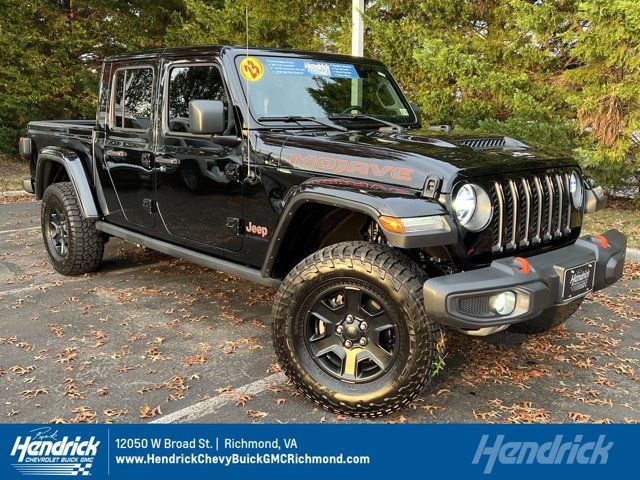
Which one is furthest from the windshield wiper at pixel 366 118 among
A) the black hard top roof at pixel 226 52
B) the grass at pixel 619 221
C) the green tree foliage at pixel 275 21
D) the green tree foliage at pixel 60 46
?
the green tree foliage at pixel 60 46

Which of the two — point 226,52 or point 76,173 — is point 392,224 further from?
point 76,173

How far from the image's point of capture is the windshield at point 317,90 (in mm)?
3621

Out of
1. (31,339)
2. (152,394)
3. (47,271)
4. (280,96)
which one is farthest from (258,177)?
(47,271)

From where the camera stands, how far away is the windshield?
362 cm

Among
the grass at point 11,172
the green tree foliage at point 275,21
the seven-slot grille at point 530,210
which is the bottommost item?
the grass at point 11,172

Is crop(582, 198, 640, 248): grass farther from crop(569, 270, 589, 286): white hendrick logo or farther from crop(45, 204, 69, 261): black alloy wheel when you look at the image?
crop(45, 204, 69, 261): black alloy wheel

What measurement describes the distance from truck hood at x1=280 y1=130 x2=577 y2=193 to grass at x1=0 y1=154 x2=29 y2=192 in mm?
9626

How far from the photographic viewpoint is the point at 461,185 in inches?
108

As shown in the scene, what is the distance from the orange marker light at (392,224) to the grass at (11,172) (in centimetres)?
1037

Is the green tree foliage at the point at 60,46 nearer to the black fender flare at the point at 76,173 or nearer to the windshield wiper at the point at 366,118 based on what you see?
the black fender flare at the point at 76,173

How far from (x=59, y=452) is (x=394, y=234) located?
6.08ft

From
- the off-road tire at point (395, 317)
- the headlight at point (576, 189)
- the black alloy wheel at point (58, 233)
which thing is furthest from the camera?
the black alloy wheel at point (58, 233)

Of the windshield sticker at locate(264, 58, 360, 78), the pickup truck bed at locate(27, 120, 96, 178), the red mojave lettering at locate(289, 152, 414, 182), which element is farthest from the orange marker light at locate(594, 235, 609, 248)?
the pickup truck bed at locate(27, 120, 96, 178)

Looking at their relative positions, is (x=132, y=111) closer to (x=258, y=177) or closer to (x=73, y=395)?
(x=258, y=177)
